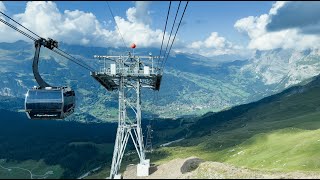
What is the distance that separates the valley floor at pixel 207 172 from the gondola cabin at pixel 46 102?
12817 mm

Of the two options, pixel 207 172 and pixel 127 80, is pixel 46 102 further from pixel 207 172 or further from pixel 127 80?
pixel 207 172

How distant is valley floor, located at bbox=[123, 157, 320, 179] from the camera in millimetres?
44331

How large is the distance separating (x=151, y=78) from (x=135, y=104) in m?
4.25

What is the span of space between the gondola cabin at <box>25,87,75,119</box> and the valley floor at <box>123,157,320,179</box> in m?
12.8

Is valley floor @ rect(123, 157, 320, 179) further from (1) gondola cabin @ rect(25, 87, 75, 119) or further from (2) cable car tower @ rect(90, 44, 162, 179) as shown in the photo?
(1) gondola cabin @ rect(25, 87, 75, 119)

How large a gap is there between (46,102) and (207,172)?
22586mm

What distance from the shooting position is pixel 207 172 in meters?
47.1

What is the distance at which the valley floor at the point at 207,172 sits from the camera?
44.3 metres

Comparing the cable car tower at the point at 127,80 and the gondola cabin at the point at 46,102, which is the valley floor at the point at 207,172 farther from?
the gondola cabin at the point at 46,102

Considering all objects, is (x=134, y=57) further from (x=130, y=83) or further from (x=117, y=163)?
(x=117, y=163)

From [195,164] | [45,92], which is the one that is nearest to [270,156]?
[195,164]

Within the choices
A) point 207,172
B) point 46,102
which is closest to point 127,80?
point 46,102

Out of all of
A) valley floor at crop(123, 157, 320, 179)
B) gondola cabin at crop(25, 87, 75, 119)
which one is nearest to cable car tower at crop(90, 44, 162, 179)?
valley floor at crop(123, 157, 320, 179)

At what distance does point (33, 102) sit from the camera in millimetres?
53125
